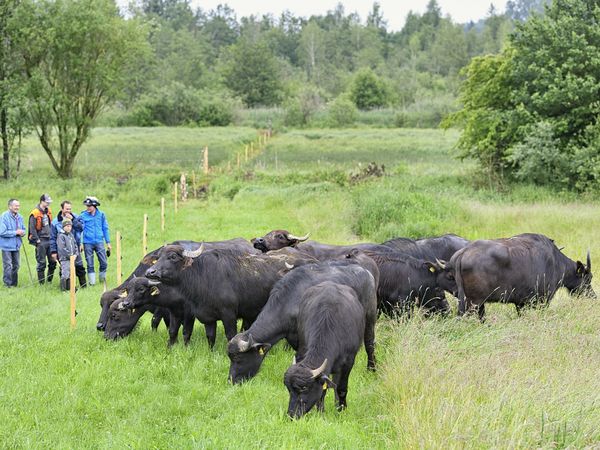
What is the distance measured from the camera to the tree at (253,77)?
84188 millimetres

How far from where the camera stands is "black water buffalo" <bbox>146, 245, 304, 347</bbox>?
10688 mm

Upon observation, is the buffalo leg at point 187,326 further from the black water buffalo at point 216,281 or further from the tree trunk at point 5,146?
the tree trunk at point 5,146

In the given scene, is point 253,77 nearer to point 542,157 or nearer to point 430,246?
point 542,157

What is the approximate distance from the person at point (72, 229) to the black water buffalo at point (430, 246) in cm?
703

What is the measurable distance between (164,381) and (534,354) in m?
4.96

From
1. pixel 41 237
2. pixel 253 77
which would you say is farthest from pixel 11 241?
pixel 253 77

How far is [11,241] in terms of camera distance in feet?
50.9

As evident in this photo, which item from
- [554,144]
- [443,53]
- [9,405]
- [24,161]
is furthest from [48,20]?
[443,53]

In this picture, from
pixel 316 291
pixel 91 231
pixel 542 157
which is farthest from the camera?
pixel 542 157

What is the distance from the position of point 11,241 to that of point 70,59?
21.2 m

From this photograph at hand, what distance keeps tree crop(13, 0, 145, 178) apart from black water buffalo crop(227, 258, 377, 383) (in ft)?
89.7

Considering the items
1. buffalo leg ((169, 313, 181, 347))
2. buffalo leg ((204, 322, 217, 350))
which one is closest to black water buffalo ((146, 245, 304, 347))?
buffalo leg ((204, 322, 217, 350))

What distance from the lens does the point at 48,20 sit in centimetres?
3294

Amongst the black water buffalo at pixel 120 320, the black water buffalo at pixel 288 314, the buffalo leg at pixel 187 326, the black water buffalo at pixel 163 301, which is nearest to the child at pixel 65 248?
the black water buffalo at pixel 120 320
